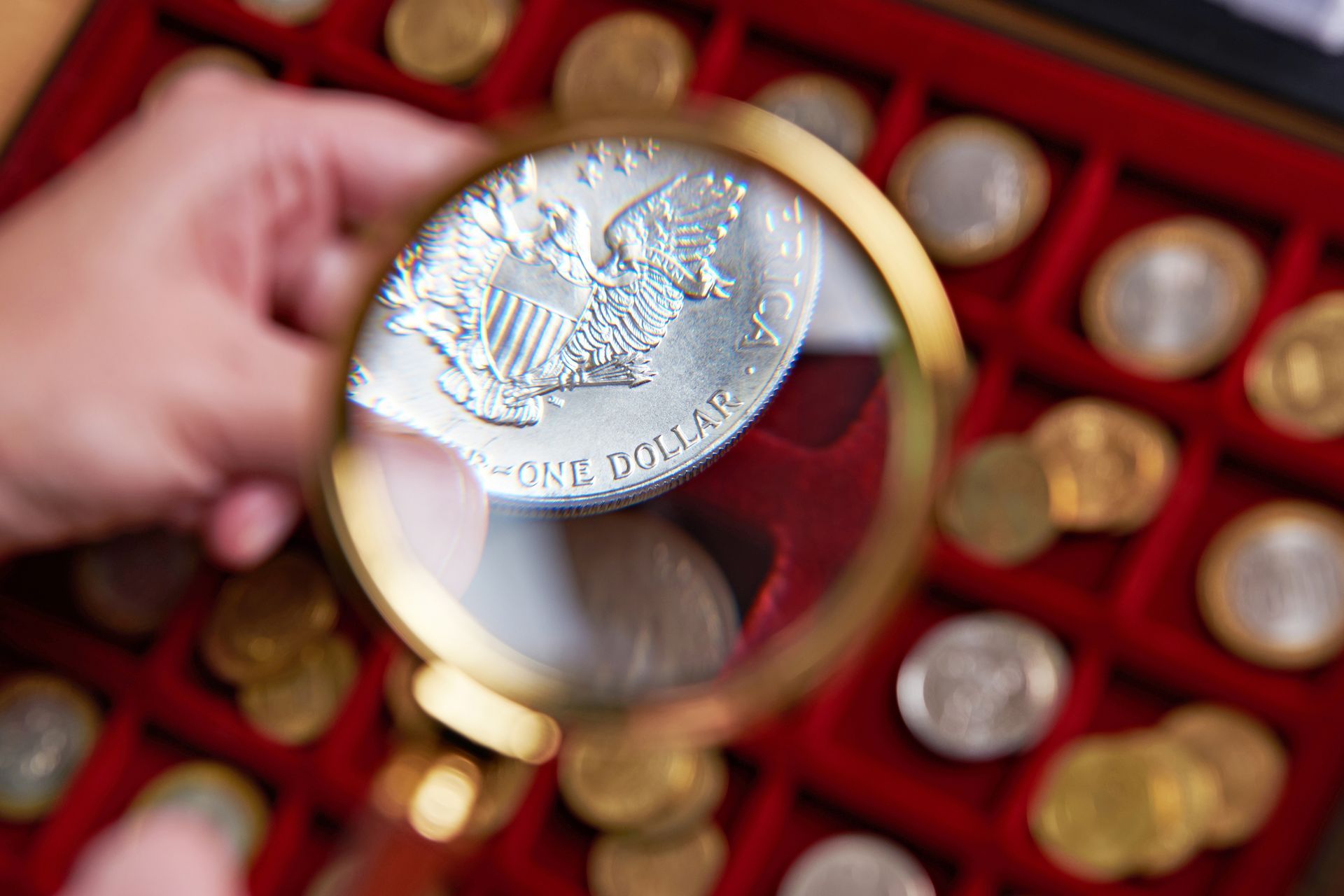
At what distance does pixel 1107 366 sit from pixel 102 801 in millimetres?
1058

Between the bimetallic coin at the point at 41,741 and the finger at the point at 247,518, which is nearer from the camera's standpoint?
the finger at the point at 247,518

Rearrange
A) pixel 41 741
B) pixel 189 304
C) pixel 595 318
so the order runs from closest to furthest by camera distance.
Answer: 1. pixel 595 318
2. pixel 189 304
3. pixel 41 741

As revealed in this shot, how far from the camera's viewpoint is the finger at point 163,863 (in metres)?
0.91

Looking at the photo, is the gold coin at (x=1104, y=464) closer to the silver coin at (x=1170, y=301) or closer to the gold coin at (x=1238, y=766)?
the silver coin at (x=1170, y=301)

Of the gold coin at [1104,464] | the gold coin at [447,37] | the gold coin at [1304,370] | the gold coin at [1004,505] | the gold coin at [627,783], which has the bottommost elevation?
the gold coin at [627,783]

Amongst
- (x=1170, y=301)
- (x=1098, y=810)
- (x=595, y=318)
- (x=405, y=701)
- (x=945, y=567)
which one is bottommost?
(x=405, y=701)

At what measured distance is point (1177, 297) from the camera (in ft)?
3.15

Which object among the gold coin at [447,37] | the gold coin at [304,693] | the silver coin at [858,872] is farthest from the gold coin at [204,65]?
the silver coin at [858,872]

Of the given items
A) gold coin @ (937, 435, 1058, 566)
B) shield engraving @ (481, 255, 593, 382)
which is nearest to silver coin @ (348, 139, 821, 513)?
shield engraving @ (481, 255, 593, 382)

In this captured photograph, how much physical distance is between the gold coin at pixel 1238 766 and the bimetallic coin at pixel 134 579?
973 mm

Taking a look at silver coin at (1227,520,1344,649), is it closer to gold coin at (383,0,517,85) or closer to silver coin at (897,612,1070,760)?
silver coin at (897,612,1070,760)

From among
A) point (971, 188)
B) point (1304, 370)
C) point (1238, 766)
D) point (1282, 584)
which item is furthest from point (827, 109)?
point (1238, 766)

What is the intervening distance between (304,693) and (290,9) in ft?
2.27

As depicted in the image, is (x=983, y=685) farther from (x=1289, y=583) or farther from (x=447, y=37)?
(x=447, y=37)
